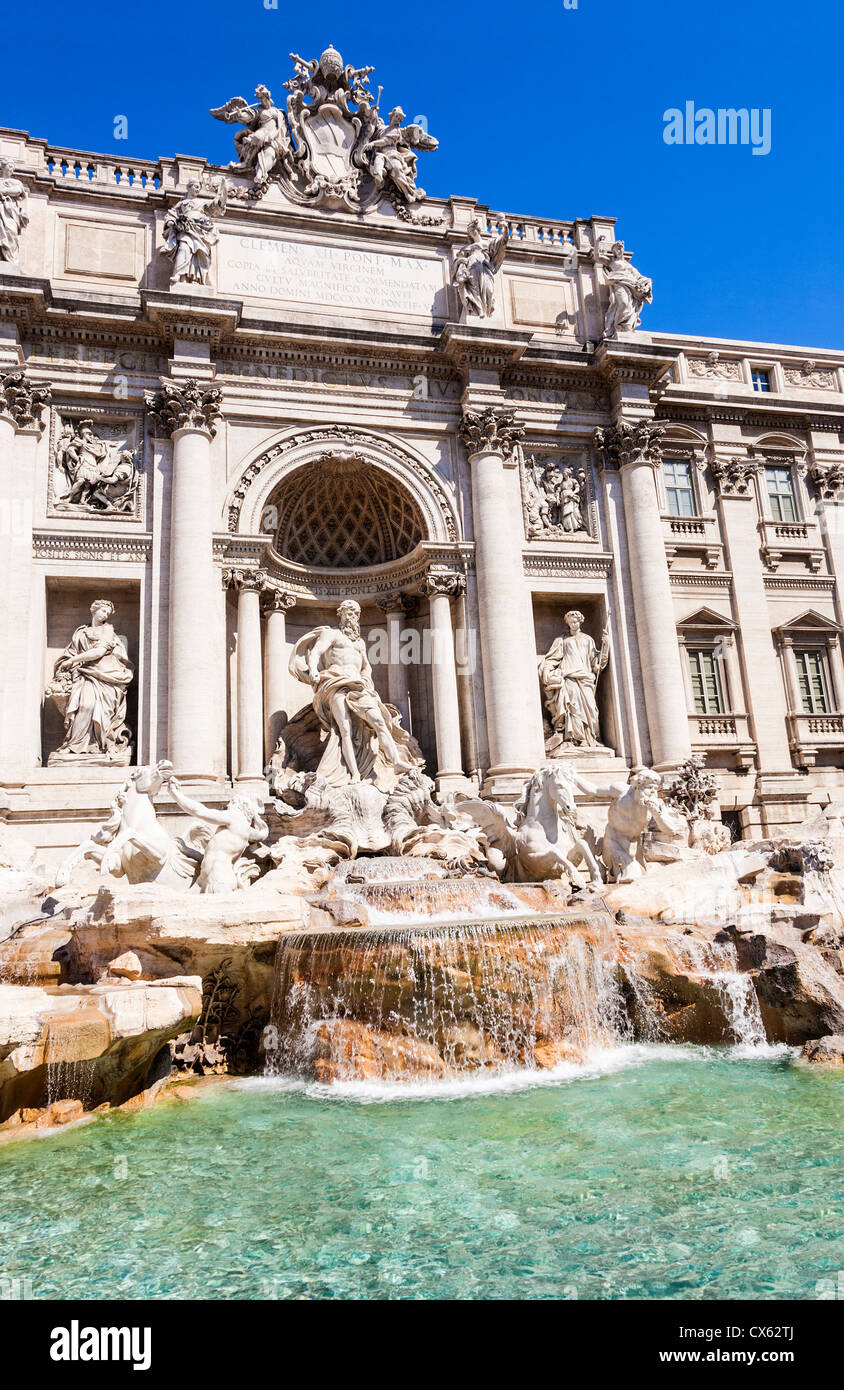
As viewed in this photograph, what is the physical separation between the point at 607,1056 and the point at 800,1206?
14.7 ft

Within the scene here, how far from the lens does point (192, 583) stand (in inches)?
682

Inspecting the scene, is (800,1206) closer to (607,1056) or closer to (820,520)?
(607,1056)

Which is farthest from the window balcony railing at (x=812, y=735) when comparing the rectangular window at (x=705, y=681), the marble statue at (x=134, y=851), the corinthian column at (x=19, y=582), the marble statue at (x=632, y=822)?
the corinthian column at (x=19, y=582)

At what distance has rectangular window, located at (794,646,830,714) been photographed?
71.8ft

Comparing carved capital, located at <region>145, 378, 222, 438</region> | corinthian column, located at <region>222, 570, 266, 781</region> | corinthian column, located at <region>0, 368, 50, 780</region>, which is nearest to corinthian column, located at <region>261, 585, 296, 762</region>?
corinthian column, located at <region>222, 570, 266, 781</region>

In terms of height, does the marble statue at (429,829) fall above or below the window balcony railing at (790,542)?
below

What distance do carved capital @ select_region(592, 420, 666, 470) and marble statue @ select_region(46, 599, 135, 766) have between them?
11256 mm

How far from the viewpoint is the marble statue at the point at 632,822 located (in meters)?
14.1

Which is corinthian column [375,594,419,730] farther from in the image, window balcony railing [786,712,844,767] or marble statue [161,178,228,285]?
window balcony railing [786,712,844,767]

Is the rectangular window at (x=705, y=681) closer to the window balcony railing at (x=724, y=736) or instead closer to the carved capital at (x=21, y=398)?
the window balcony railing at (x=724, y=736)

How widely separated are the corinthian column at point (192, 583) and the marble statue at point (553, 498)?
270 inches

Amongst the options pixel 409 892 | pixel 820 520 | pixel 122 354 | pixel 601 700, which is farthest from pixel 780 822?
pixel 122 354

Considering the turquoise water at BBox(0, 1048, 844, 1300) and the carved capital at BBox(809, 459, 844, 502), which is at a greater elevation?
the carved capital at BBox(809, 459, 844, 502)

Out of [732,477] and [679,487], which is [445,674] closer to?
[679,487]
